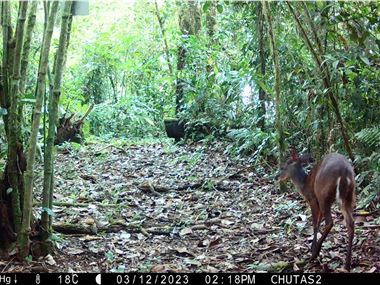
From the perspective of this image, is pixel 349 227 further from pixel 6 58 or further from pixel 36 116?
pixel 6 58

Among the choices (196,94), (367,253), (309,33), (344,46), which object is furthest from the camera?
(196,94)

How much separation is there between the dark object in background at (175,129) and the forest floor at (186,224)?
8.79ft

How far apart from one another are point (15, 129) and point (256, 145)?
446cm

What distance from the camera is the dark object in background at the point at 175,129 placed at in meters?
10.3

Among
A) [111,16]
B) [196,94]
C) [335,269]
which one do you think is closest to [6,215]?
[335,269]

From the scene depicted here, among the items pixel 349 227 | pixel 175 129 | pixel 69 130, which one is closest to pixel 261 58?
pixel 175 129

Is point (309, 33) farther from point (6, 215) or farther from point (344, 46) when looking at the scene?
point (6, 215)

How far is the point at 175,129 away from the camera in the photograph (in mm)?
10375

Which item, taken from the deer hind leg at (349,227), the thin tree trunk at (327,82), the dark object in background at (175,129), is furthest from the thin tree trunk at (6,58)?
the dark object in background at (175,129)

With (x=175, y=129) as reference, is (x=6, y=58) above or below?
above

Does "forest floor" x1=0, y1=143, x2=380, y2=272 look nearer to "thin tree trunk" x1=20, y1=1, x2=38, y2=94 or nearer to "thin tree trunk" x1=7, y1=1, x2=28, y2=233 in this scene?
"thin tree trunk" x1=7, y1=1, x2=28, y2=233

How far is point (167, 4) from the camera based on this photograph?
40.3 ft

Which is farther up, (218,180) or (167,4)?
(167,4)

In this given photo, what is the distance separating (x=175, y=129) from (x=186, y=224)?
19.0ft
